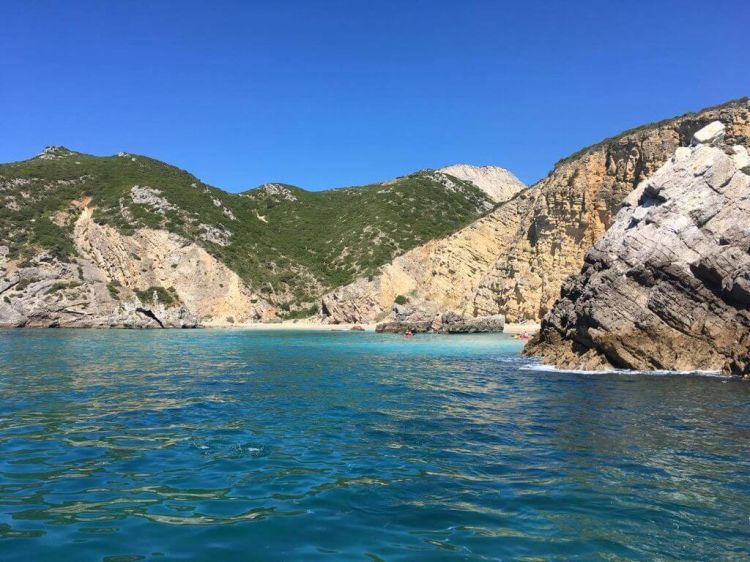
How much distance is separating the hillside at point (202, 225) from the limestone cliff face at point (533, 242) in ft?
19.6

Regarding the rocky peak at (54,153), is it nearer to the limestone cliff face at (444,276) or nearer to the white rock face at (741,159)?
the limestone cliff face at (444,276)

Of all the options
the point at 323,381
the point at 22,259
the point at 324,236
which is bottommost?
the point at 323,381

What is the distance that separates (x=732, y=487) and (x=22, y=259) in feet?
249

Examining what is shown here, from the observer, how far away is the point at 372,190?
399 feet

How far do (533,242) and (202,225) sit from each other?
51.8m

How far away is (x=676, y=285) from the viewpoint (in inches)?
842

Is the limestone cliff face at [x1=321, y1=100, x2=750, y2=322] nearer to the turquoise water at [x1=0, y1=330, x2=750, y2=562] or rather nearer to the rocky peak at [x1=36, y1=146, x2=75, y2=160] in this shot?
the turquoise water at [x1=0, y1=330, x2=750, y2=562]

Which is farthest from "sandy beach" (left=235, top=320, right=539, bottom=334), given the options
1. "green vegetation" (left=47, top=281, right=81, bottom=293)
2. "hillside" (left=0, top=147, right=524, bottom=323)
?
"green vegetation" (left=47, top=281, right=81, bottom=293)

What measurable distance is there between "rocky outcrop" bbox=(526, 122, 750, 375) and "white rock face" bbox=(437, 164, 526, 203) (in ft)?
387

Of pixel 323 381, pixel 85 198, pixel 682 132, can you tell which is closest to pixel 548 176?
pixel 682 132

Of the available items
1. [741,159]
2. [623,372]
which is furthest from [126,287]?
[741,159]

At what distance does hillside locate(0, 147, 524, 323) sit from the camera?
74.2m

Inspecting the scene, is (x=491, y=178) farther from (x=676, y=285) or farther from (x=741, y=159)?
(x=676, y=285)

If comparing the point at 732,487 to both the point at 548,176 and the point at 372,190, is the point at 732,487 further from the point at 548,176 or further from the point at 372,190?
the point at 372,190
